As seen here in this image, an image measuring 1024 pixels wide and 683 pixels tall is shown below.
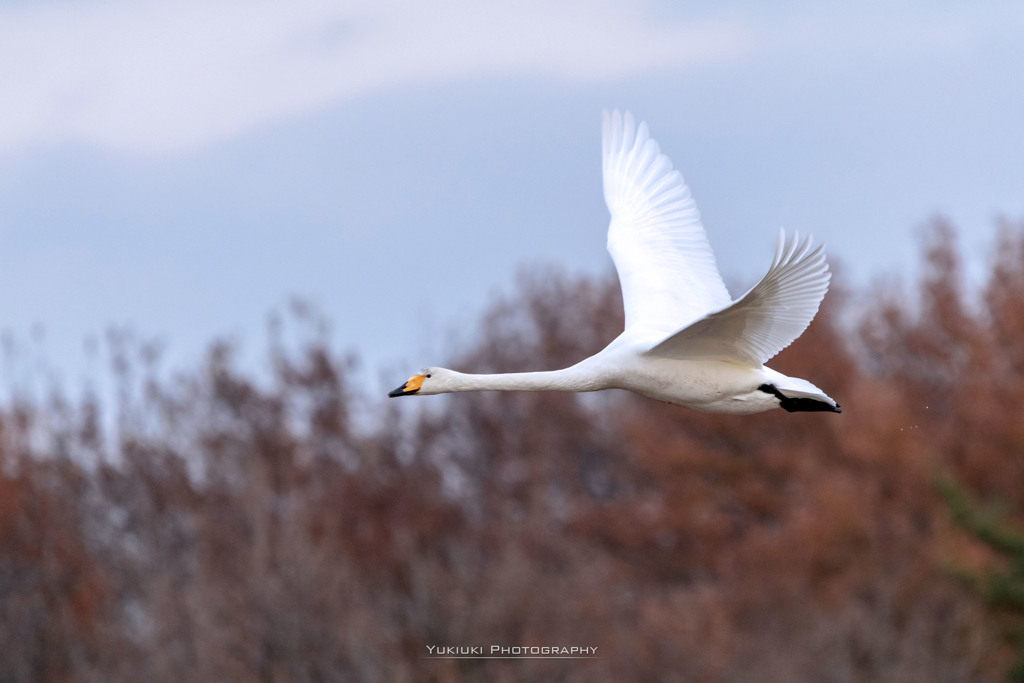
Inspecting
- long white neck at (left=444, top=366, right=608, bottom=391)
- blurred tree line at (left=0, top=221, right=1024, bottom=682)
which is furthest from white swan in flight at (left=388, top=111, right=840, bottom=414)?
blurred tree line at (left=0, top=221, right=1024, bottom=682)

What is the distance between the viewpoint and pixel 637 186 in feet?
47.8

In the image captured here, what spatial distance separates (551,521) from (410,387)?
3234 cm

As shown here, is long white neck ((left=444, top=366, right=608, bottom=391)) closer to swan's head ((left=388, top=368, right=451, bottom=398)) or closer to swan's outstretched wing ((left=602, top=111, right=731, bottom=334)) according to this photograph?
swan's head ((left=388, top=368, right=451, bottom=398))

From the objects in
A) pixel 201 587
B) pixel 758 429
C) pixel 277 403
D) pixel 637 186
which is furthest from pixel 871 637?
pixel 277 403

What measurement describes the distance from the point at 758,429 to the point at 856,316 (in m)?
6.35

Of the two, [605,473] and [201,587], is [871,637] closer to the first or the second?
[201,587]

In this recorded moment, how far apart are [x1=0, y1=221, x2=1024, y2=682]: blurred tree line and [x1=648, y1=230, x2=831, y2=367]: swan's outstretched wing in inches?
626

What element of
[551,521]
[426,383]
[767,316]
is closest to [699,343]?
[767,316]

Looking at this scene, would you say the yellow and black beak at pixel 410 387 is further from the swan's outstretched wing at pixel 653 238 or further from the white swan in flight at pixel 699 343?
the swan's outstretched wing at pixel 653 238

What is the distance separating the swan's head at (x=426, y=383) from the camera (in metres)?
11.9

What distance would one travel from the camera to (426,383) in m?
11.9

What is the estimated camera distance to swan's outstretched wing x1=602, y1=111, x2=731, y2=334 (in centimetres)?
1303

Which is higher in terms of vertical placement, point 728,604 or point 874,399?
point 874,399

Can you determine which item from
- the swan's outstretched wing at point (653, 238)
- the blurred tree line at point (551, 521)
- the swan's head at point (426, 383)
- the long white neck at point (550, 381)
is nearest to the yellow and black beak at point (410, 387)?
the swan's head at point (426, 383)
